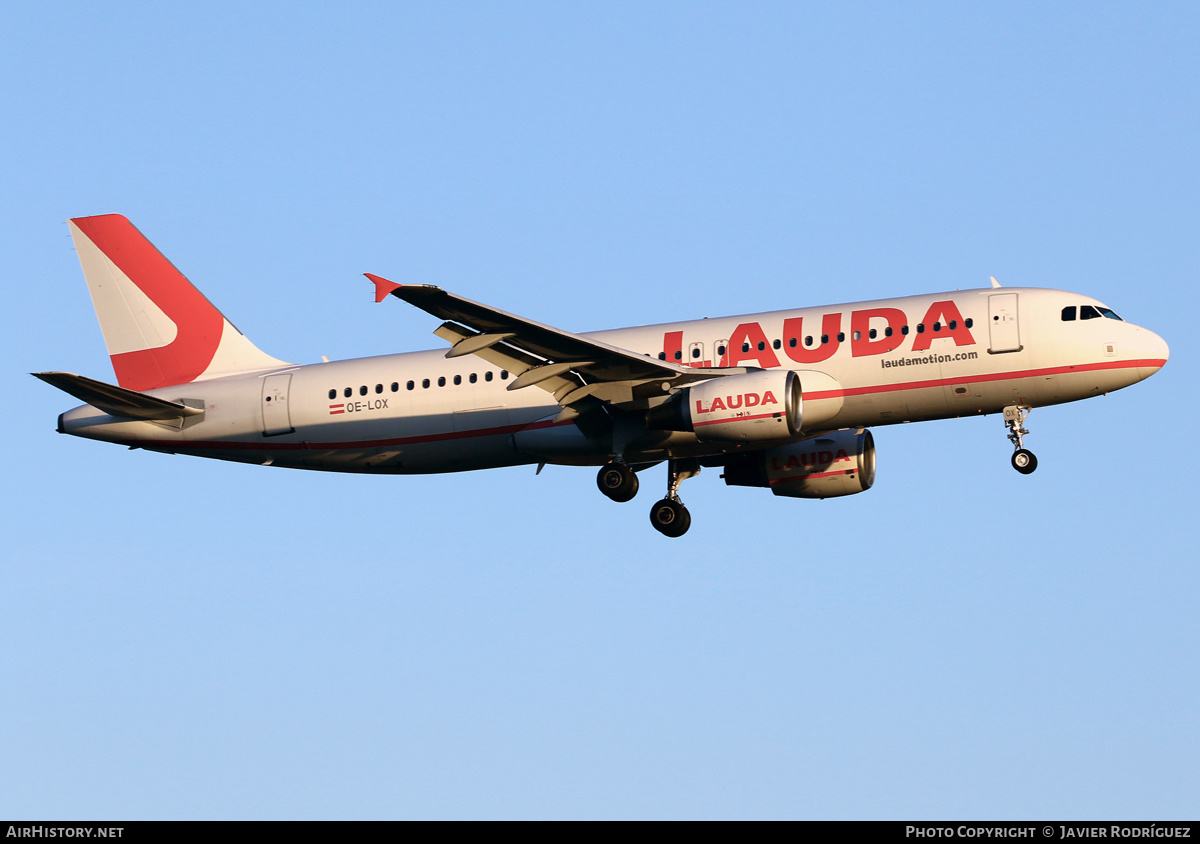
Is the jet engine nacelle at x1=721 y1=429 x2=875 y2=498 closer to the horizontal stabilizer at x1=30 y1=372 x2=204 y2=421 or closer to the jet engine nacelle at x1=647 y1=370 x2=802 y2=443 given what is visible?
the jet engine nacelle at x1=647 y1=370 x2=802 y2=443

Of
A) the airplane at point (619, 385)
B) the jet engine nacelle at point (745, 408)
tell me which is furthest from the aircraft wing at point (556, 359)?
the jet engine nacelle at point (745, 408)

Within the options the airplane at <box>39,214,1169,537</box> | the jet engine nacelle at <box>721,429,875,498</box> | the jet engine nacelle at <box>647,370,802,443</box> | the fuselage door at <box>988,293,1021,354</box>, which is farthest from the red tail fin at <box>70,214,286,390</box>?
the fuselage door at <box>988,293,1021,354</box>

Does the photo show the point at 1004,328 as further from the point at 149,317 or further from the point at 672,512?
the point at 149,317

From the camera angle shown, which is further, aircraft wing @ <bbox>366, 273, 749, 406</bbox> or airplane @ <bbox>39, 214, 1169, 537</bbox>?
airplane @ <bbox>39, 214, 1169, 537</bbox>

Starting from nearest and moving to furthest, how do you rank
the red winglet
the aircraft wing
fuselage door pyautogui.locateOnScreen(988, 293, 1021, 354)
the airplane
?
the red winglet, the aircraft wing, the airplane, fuselage door pyautogui.locateOnScreen(988, 293, 1021, 354)

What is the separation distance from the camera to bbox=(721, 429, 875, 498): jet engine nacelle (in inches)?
1577

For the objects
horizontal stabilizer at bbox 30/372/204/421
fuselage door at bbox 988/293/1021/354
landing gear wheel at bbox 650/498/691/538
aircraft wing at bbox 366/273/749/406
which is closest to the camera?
aircraft wing at bbox 366/273/749/406

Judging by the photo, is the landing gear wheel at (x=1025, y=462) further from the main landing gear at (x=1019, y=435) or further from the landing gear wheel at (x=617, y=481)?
the landing gear wheel at (x=617, y=481)

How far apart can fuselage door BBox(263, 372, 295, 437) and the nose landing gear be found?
32.8 ft

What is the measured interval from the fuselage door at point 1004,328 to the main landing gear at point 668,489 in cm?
866

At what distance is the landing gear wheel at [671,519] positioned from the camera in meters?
38.3

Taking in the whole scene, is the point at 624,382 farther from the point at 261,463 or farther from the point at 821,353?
the point at 261,463

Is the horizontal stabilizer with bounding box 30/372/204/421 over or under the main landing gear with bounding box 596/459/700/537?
over
